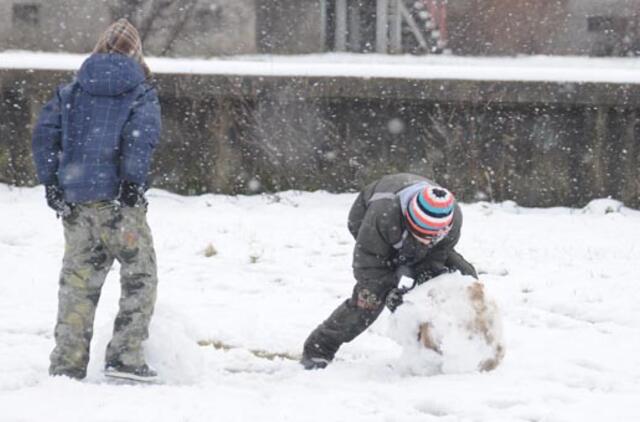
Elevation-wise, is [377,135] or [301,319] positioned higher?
[377,135]

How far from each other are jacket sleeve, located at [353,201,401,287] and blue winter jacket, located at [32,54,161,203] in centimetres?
112

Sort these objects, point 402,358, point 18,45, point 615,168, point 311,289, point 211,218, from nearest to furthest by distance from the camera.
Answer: point 402,358 → point 311,289 → point 211,218 → point 615,168 → point 18,45

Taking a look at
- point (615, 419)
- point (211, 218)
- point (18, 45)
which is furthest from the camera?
point (18, 45)

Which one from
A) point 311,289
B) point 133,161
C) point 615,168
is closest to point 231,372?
point 133,161

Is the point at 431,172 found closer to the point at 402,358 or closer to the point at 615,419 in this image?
the point at 402,358

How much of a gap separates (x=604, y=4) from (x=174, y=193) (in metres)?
9.58

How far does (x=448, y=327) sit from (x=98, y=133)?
6.29 ft

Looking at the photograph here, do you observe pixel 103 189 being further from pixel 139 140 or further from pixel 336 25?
pixel 336 25

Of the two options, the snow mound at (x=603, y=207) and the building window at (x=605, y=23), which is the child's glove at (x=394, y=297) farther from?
the building window at (x=605, y=23)

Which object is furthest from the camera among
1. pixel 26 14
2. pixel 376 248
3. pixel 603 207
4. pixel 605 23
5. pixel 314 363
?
pixel 605 23

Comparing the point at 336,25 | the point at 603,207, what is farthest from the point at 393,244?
the point at 336,25

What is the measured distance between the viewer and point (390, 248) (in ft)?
16.6

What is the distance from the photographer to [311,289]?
7.07 metres

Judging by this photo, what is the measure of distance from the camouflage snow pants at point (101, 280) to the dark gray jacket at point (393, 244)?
105cm
